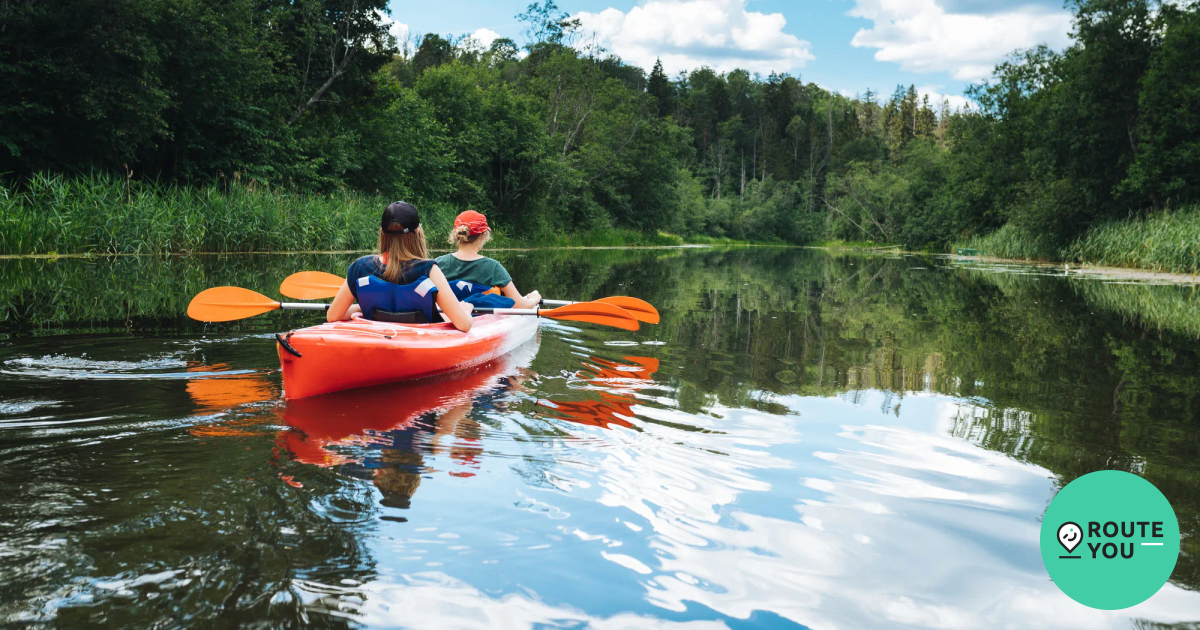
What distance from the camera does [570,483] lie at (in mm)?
2951

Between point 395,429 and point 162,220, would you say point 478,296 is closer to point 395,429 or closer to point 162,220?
point 395,429

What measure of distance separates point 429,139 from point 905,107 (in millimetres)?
71407

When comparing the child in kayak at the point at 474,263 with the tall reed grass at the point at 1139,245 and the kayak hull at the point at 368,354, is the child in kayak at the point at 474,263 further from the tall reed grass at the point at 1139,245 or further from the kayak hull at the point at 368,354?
the tall reed grass at the point at 1139,245

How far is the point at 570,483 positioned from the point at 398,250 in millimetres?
2415

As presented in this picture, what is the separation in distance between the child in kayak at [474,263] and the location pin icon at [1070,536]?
437 cm

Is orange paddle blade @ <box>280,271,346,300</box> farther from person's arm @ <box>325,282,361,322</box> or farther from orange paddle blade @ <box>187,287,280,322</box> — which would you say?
person's arm @ <box>325,282,361,322</box>

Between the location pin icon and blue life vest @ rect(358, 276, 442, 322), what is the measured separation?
143 inches

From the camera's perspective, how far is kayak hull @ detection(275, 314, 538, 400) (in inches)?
165

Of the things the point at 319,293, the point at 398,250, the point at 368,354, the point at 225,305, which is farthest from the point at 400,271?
the point at 319,293

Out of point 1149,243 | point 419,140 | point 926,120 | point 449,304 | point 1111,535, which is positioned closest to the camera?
point 1111,535

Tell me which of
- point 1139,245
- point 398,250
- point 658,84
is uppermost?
point 658,84

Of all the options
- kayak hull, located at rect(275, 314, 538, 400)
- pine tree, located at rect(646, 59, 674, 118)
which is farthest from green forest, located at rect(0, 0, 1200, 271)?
pine tree, located at rect(646, 59, 674, 118)

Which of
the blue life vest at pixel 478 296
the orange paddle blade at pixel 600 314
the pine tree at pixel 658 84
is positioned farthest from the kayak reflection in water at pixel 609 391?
the pine tree at pixel 658 84

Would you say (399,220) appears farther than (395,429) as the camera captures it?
Yes
